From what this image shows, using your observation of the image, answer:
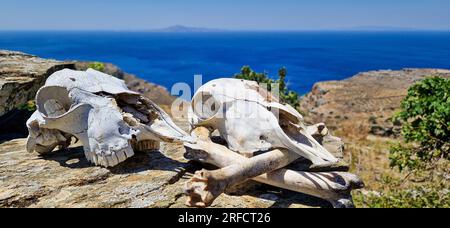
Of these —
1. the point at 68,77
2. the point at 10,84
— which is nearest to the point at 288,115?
the point at 68,77

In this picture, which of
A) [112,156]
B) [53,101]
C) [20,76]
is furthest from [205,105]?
[20,76]

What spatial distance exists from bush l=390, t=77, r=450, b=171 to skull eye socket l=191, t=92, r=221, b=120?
4475 millimetres

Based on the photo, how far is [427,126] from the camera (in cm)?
725

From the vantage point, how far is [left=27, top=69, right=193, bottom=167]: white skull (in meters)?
3.94

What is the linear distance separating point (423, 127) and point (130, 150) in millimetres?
5562

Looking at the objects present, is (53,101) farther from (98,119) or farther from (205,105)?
(205,105)

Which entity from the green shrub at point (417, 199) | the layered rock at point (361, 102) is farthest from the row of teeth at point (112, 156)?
the layered rock at point (361, 102)

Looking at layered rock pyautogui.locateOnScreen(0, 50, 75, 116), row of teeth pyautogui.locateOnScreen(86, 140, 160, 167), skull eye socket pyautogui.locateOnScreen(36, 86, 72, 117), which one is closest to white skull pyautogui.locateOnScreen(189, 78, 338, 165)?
row of teeth pyautogui.locateOnScreen(86, 140, 160, 167)

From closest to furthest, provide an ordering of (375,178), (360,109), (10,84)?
(10,84) → (375,178) → (360,109)

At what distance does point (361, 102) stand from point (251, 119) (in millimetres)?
26008

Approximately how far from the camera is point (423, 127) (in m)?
7.28

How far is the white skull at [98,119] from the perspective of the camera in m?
3.94

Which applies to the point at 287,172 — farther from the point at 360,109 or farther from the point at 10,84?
the point at 360,109

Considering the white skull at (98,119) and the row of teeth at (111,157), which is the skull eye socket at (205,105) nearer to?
the white skull at (98,119)
